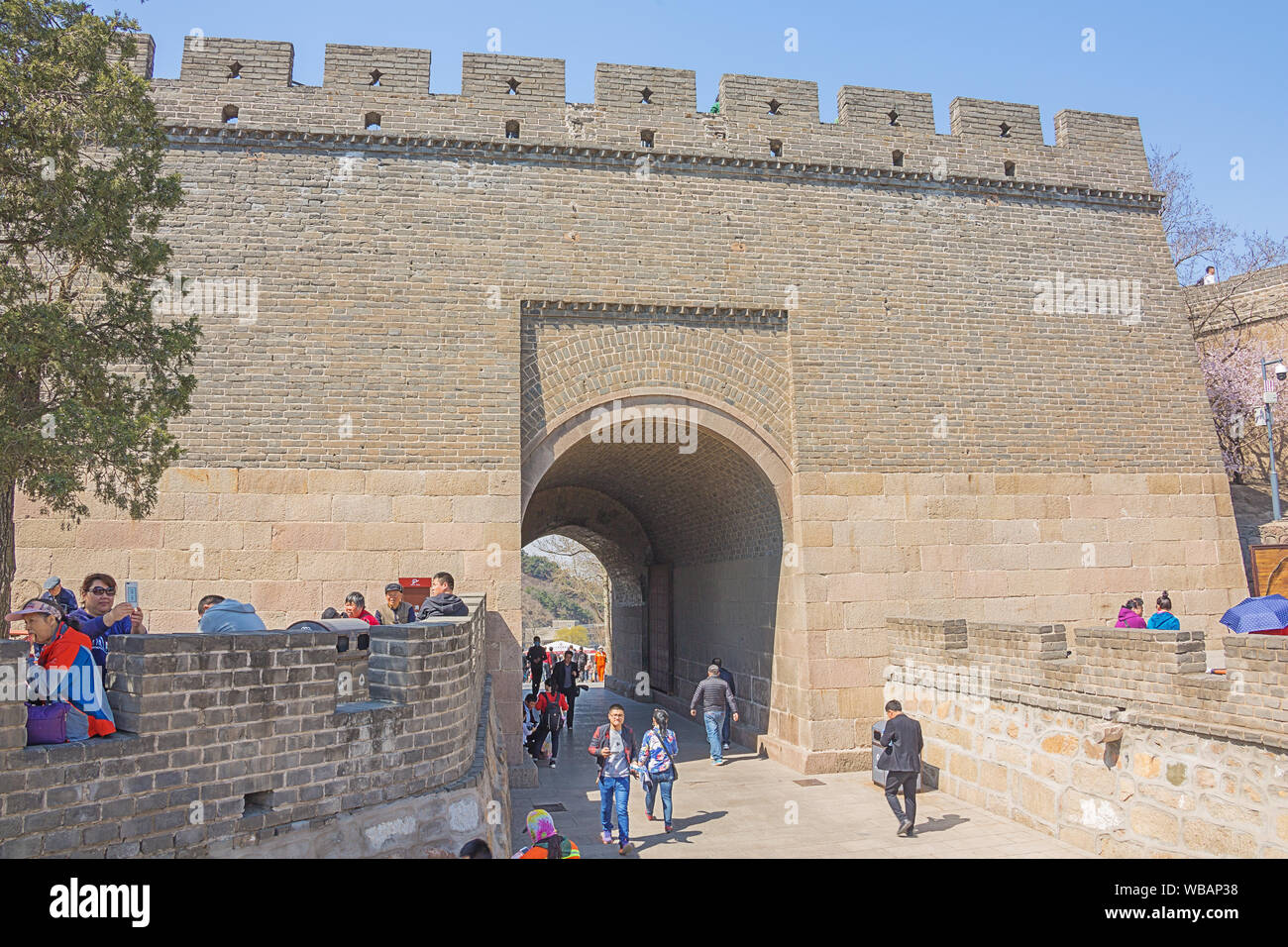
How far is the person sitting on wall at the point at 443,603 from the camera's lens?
8391 mm

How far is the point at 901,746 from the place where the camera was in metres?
9.14

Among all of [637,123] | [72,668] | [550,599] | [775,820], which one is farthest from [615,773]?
[550,599]

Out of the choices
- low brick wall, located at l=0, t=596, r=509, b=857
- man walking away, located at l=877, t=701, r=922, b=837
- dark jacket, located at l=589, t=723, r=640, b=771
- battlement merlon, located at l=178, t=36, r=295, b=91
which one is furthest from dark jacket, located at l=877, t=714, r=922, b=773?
battlement merlon, located at l=178, t=36, r=295, b=91

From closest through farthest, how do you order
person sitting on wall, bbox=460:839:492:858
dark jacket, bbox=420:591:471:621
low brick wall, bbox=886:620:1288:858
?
1. person sitting on wall, bbox=460:839:492:858
2. low brick wall, bbox=886:620:1288:858
3. dark jacket, bbox=420:591:471:621

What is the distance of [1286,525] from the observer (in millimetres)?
14969

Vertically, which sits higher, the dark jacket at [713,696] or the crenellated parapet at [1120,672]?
the crenellated parapet at [1120,672]

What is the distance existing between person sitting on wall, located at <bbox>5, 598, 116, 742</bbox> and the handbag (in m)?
0.05

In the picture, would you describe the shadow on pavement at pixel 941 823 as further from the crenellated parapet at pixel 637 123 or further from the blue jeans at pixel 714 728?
the crenellated parapet at pixel 637 123

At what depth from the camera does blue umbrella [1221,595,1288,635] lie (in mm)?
Answer: 8539

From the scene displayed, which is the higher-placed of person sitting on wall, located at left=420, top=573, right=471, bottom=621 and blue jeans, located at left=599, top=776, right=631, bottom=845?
person sitting on wall, located at left=420, top=573, right=471, bottom=621

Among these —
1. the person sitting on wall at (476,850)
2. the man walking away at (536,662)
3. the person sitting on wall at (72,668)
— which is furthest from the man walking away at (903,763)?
the man walking away at (536,662)
